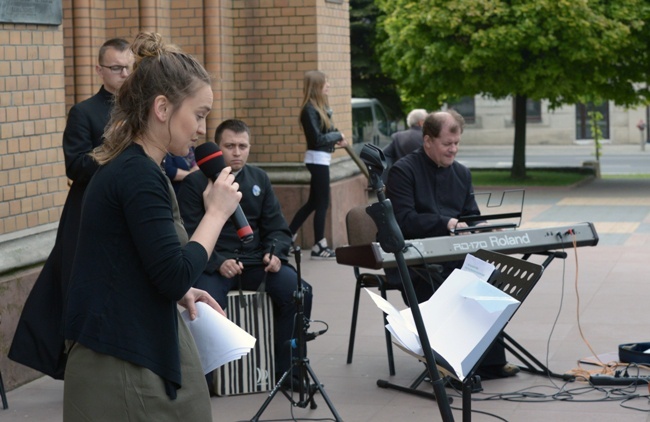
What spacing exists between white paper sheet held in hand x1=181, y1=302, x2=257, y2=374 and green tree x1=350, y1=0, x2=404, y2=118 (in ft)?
74.5

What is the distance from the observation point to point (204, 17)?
11555mm

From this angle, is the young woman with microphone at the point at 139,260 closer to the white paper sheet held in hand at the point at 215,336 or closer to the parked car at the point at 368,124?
the white paper sheet held in hand at the point at 215,336

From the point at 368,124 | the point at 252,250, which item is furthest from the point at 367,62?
the point at 252,250

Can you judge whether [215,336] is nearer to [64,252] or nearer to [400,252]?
[400,252]

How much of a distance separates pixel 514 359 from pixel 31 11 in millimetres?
3822

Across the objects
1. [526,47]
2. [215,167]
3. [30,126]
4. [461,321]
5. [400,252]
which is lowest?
[461,321]

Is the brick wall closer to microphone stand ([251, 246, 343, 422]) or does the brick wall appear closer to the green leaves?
microphone stand ([251, 246, 343, 422])

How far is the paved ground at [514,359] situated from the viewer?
6008mm

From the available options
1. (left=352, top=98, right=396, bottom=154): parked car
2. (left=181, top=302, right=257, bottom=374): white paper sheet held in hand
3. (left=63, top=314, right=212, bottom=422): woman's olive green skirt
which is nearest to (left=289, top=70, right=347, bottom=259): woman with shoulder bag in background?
(left=352, top=98, right=396, bottom=154): parked car

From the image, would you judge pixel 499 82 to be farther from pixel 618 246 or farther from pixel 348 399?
pixel 348 399

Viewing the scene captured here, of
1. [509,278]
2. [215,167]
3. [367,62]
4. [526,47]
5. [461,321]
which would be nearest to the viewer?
[215,167]

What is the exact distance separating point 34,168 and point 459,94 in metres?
15.8

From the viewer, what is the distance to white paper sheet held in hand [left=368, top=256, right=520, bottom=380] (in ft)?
13.6

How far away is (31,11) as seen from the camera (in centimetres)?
694
